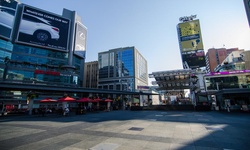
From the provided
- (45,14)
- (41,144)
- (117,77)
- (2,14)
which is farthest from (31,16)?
(41,144)

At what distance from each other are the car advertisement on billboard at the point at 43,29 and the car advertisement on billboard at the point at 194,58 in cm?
5071

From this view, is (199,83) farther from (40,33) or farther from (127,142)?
(40,33)

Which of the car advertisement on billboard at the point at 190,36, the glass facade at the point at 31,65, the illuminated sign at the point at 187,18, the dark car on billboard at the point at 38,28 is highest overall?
the illuminated sign at the point at 187,18

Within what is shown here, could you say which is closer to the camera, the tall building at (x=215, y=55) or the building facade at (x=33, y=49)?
the building facade at (x=33, y=49)

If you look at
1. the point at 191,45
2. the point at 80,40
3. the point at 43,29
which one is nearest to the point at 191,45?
the point at 191,45

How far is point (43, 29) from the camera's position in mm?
52250

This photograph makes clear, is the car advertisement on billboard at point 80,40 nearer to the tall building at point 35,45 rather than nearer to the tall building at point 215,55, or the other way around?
the tall building at point 35,45

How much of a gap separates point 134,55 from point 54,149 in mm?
83466

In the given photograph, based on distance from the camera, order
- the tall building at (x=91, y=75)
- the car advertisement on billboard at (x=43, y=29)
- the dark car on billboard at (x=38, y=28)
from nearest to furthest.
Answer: the car advertisement on billboard at (x=43, y=29) < the dark car on billboard at (x=38, y=28) < the tall building at (x=91, y=75)

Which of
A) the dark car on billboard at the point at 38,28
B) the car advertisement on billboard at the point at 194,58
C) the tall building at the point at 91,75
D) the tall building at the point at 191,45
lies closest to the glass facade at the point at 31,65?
the dark car on billboard at the point at 38,28

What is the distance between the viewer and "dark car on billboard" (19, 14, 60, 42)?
4878 centimetres

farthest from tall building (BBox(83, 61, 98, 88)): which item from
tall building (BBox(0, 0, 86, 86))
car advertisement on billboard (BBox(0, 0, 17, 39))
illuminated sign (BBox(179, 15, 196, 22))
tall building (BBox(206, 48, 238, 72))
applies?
tall building (BBox(206, 48, 238, 72))

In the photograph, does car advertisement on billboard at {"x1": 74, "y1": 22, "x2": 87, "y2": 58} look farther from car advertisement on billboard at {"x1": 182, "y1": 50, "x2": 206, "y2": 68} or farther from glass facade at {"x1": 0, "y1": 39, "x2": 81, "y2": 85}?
car advertisement on billboard at {"x1": 182, "y1": 50, "x2": 206, "y2": 68}

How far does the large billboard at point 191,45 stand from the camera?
4191 centimetres
